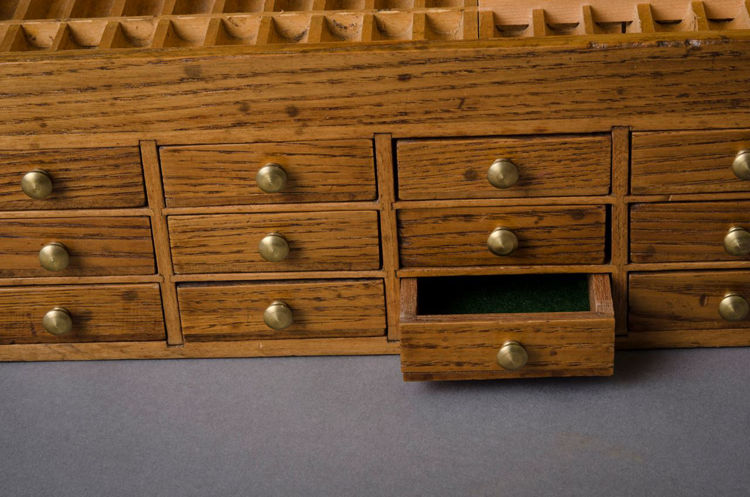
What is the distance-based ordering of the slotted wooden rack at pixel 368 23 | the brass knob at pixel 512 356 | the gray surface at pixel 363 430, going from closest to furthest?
the gray surface at pixel 363 430, the brass knob at pixel 512 356, the slotted wooden rack at pixel 368 23

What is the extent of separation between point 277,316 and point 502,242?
1.39 feet

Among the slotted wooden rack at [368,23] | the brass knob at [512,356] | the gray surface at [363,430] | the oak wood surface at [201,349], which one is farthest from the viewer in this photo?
the oak wood surface at [201,349]

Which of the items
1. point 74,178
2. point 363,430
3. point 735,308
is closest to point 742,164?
point 735,308

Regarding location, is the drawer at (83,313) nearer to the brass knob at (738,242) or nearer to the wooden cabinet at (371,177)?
the wooden cabinet at (371,177)

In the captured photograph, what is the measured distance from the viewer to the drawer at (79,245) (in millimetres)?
1771

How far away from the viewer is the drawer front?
68.8 inches

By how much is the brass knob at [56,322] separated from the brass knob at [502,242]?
79cm

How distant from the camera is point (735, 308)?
1736 millimetres

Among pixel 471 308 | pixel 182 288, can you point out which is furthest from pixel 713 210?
pixel 182 288

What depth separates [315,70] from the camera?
1.63m

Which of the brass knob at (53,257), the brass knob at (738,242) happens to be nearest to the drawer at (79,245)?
the brass knob at (53,257)

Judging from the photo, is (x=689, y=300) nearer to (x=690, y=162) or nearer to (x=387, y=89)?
(x=690, y=162)

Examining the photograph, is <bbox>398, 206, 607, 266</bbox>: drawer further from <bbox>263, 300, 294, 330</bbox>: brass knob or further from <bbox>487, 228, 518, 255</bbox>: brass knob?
<bbox>263, 300, 294, 330</bbox>: brass knob

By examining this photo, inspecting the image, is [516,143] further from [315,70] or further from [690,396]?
[690,396]
